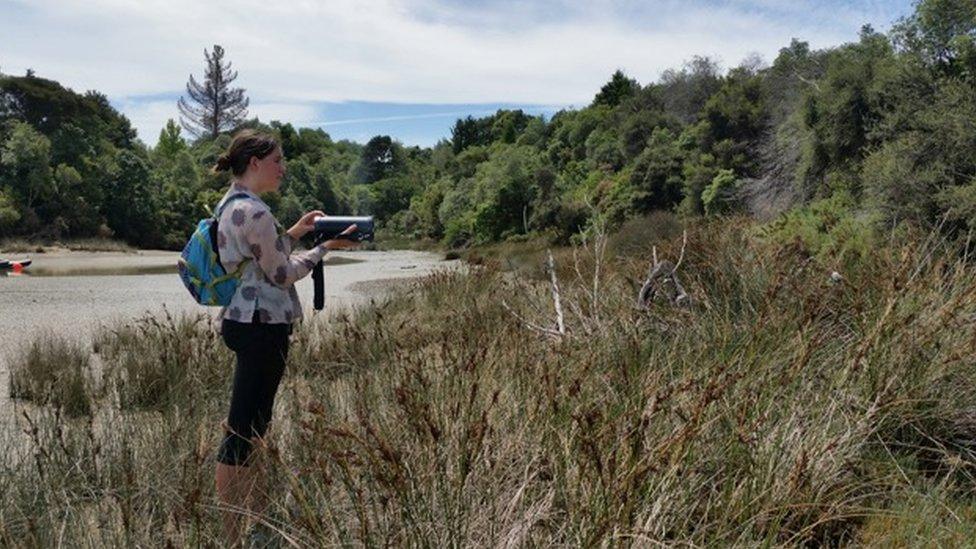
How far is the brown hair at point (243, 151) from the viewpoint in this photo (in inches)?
111

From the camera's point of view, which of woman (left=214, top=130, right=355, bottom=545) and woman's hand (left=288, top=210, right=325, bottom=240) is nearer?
woman (left=214, top=130, right=355, bottom=545)

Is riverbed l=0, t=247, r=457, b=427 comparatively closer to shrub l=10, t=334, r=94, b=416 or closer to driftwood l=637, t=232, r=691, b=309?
shrub l=10, t=334, r=94, b=416

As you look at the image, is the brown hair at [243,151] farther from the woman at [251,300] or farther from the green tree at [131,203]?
the green tree at [131,203]

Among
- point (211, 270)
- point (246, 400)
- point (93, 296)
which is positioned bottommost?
point (93, 296)

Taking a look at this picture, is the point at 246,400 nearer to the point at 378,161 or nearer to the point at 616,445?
the point at 616,445

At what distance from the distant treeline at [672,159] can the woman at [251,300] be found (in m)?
0.20

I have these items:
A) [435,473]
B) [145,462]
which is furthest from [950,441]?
[145,462]

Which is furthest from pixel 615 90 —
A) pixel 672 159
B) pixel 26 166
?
pixel 26 166

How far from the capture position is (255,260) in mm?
2715

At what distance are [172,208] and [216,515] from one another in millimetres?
54870

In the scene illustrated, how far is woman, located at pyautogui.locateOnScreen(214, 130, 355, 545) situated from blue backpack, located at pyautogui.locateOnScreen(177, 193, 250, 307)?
0.07 ft

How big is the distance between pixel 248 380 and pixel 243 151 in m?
0.85

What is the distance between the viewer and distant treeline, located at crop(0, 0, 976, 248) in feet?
40.1

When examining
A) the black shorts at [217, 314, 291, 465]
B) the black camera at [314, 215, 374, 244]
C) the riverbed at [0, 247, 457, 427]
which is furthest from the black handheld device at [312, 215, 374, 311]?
the riverbed at [0, 247, 457, 427]
